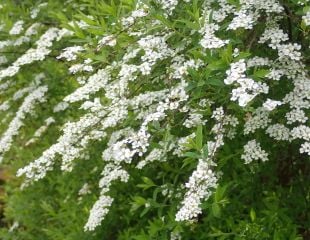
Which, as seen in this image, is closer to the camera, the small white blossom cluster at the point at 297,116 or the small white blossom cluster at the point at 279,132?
the small white blossom cluster at the point at 297,116

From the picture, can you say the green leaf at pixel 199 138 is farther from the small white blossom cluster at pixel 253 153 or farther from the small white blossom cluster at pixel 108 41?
the small white blossom cluster at pixel 108 41

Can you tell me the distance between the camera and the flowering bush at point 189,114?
2748 mm

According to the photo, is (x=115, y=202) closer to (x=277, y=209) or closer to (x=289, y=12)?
(x=277, y=209)

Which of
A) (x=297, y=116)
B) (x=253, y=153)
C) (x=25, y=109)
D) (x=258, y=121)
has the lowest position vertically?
(x=25, y=109)

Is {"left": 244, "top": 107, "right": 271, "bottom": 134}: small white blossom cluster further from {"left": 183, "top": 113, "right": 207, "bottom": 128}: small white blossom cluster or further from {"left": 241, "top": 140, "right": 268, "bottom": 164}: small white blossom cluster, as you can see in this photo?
{"left": 183, "top": 113, "right": 207, "bottom": 128}: small white blossom cluster

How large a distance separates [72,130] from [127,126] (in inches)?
19.4

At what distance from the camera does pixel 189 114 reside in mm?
3057

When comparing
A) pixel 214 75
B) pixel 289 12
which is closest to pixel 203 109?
pixel 214 75

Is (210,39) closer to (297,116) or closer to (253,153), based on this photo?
(297,116)

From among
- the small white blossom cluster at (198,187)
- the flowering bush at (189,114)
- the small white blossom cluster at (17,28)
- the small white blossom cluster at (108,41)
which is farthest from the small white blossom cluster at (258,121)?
the small white blossom cluster at (17,28)

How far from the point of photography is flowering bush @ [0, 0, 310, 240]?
275 centimetres

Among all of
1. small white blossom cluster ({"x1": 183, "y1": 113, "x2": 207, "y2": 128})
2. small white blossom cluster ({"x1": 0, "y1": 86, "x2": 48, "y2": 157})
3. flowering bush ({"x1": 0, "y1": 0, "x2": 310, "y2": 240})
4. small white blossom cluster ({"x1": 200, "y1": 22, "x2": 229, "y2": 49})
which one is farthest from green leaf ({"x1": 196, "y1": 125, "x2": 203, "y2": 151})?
small white blossom cluster ({"x1": 0, "y1": 86, "x2": 48, "y2": 157})

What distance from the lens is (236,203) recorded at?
3.82 m

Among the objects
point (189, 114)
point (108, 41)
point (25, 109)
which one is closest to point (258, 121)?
point (189, 114)
